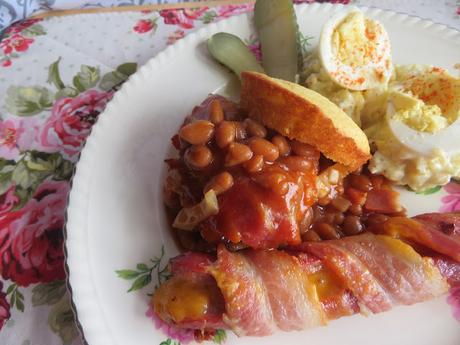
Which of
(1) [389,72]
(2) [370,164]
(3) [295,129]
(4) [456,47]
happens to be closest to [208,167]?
(3) [295,129]

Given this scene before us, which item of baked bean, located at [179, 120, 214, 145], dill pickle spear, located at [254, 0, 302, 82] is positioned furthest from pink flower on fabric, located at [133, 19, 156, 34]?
baked bean, located at [179, 120, 214, 145]

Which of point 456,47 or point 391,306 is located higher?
point 456,47

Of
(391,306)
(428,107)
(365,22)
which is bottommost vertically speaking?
(391,306)

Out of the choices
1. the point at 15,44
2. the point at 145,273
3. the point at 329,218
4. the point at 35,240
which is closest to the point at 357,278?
the point at 329,218

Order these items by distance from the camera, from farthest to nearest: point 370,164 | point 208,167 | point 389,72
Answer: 1. point 389,72
2. point 370,164
3. point 208,167

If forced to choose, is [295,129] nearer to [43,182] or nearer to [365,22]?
[365,22]

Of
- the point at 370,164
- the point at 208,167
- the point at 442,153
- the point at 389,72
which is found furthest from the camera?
the point at 389,72

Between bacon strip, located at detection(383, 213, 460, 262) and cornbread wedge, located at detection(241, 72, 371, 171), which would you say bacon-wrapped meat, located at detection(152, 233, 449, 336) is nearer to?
bacon strip, located at detection(383, 213, 460, 262)

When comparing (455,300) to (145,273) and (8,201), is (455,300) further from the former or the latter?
(8,201)

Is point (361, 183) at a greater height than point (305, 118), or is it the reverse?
point (305, 118)
